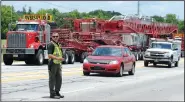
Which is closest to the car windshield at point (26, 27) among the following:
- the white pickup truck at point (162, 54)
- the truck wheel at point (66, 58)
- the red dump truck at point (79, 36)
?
the red dump truck at point (79, 36)

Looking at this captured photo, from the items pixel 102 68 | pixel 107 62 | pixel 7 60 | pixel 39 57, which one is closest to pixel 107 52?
pixel 107 62

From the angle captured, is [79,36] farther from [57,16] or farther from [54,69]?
[54,69]

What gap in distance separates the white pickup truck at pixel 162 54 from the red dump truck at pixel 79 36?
228 inches

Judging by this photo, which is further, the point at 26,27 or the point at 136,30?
the point at 136,30

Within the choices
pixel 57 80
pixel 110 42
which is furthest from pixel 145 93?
pixel 110 42

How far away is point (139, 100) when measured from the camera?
14297mm

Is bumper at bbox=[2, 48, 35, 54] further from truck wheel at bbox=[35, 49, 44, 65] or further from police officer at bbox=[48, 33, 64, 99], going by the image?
police officer at bbox=[48, 33, 64, 99]

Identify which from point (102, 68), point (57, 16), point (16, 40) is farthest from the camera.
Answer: point (57, 16)

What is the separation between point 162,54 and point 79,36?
8.15 m

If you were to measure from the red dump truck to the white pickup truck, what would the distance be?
578 centimetres

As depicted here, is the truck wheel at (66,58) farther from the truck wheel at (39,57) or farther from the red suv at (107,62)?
the red suv at (107,62)

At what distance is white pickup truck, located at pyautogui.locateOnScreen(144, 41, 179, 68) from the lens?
3759cm

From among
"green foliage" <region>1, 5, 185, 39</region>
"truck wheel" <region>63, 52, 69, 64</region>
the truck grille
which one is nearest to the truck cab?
the truck grille

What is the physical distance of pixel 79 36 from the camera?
140 feet
